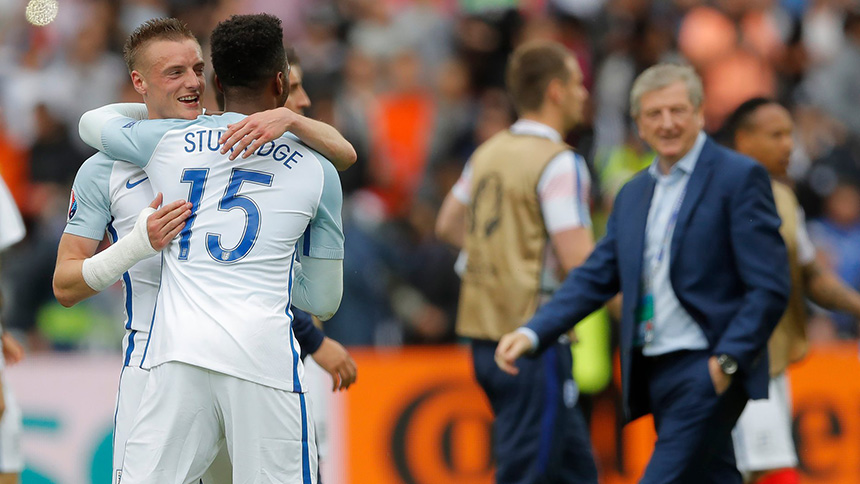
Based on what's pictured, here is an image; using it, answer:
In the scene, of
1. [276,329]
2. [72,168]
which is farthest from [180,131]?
[72,168]

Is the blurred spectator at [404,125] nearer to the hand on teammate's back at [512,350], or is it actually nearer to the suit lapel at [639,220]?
the suit lapel at [639,220]

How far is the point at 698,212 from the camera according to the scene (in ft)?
18.2

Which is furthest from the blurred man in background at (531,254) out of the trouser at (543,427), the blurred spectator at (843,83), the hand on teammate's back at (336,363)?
the blurred spectator at (843,83)

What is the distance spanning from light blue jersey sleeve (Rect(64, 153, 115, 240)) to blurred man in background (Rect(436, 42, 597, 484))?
2866 mm

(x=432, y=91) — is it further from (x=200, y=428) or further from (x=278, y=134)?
(x=200, y=428)

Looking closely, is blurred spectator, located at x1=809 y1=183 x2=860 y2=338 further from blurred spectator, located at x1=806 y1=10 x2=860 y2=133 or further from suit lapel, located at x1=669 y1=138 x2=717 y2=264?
suit lapel, located at x1=669 y1=138 x2=717 y2=264

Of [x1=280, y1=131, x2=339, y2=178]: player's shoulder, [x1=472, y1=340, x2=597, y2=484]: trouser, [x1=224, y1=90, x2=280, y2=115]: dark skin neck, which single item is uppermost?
[x1=224, y1=90, x2=280, y2=115]: dark skin neck

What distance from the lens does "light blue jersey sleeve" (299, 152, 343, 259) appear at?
14.7 feet

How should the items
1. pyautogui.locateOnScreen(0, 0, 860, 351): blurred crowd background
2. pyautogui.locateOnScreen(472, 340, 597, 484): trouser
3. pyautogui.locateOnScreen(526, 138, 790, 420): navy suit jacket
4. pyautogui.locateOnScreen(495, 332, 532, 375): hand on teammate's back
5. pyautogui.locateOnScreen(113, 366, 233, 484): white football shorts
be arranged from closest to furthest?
1. pyautogui.locateOnScreen(113, 366, 233, 484): white football shorts
2. pyautogui.locateOnScreen(526, 138, 790, 420): navy suit jacket
3. pyautogui.locateOnScreen(495, 332, 532, 375): hand on teammate's back
4. pyautogui.locateOnScreen(472, 340, 597, 484): trouser
5. pyautogui.locateOnScreen(0, 0, 860, 351): blurred crowd background

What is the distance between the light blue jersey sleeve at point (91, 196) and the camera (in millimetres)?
4508

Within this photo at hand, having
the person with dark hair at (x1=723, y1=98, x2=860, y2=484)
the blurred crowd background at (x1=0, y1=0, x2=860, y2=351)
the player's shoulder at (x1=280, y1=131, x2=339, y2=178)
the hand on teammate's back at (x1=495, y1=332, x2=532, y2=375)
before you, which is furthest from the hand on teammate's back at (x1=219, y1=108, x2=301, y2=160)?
the blurred crowd background at (x1=0, y1=0, x2=860, y2=351)

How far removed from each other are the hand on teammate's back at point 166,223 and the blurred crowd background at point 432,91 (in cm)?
655

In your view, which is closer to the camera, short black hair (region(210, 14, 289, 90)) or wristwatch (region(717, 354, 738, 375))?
short black hair (region(210, 14, 289, 90))

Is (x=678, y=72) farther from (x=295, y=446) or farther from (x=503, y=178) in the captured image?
(x=295, y=446)
